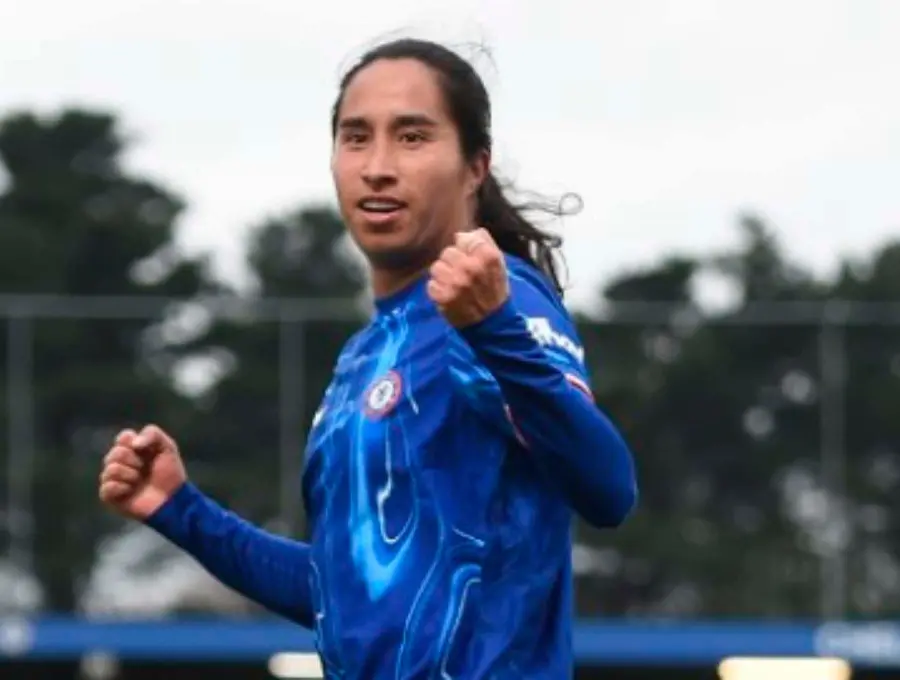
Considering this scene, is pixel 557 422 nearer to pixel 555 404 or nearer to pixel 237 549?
pixel 555 404

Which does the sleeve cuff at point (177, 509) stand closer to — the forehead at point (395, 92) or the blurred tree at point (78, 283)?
the forehead at point (395, 92)

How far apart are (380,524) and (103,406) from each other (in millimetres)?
19153

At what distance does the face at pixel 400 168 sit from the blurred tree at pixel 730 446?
1720cm

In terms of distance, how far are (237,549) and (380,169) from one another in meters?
0.79

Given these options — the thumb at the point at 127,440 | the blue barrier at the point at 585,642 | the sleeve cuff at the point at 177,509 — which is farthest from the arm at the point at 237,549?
the blue barrier at the point at 585,642

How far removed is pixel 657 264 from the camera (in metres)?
23.1

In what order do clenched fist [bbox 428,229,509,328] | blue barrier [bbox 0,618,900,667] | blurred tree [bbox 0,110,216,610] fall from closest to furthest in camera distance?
1. clenched fist [bbox 428,229,509,328]
2. blue barrier [bbox 0,618,900,667]
3. blurred tree [bbox 0,110,216,610]

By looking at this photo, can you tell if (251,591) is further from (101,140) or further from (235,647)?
(101,140)

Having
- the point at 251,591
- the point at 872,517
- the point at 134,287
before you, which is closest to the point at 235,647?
the point at 872,517

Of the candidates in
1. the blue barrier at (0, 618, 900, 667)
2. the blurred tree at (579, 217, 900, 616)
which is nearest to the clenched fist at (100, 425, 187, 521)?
the blue barrier at (0, 618, 900, 667)

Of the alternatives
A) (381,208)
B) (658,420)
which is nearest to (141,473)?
(381,208)

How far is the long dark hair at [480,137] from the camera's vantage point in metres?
4.04

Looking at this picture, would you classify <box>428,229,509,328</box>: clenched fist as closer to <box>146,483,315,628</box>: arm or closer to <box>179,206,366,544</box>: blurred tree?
<box>146,483,315,628</box>: arm

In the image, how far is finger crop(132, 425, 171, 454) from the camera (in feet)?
14.6
